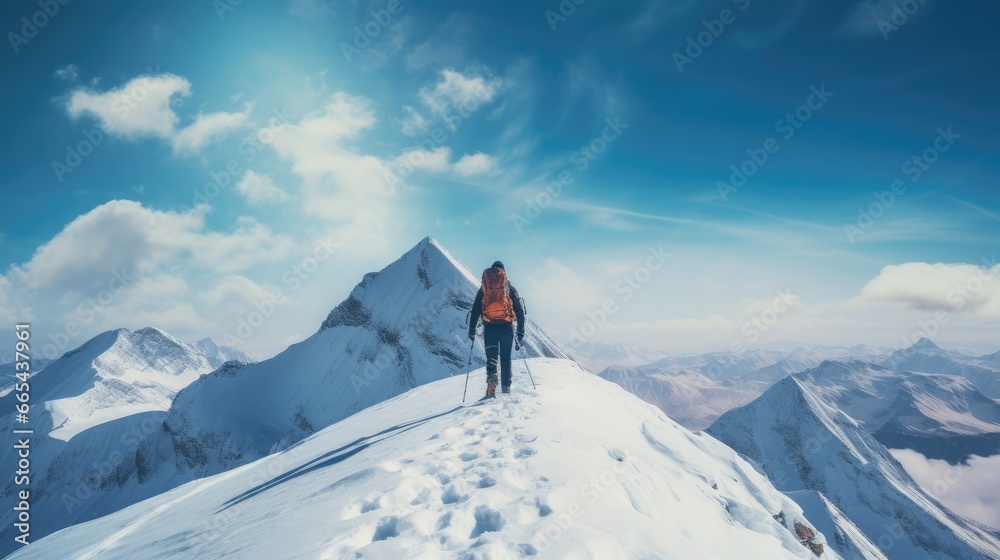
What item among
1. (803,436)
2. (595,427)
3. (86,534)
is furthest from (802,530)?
(803,436)

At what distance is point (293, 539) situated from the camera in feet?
14.6

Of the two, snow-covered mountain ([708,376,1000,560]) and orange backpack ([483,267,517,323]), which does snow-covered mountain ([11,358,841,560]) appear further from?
snow-covered mountain ([708,376,1000,560])

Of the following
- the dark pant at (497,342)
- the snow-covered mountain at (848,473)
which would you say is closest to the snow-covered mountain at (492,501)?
the dark pant at (497,342)

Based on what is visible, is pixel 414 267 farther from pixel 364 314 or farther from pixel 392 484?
pixel 392 484

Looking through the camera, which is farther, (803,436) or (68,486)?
(803,436)

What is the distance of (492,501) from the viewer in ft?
15.7

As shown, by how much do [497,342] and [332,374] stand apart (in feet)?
265

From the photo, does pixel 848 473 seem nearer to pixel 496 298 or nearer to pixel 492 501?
pixel 496 298

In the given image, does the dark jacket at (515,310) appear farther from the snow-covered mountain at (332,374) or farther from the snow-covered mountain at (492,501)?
the snow-covered mountain at (332,374)

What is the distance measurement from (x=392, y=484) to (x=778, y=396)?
238 m

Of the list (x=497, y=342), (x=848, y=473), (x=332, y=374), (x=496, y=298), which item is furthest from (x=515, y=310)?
(x=848, y=473)

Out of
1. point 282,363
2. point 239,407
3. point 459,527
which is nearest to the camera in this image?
point 459,527

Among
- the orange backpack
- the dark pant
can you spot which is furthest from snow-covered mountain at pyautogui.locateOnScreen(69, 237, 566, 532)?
the orange backpack

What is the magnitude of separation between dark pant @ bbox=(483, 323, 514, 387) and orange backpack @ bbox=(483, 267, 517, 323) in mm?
203
